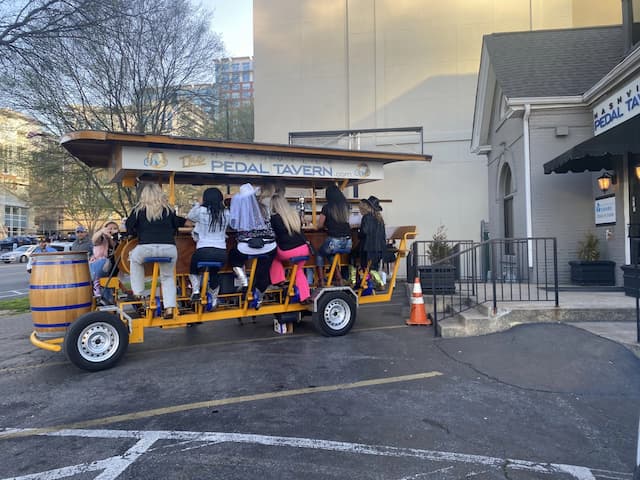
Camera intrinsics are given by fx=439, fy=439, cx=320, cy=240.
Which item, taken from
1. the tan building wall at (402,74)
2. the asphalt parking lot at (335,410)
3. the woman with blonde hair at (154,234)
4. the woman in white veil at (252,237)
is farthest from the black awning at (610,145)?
the tan building wall at (402,74)

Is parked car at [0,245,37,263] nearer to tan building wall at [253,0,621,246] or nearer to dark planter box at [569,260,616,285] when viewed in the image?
tan building wall at [253,0,621,246]

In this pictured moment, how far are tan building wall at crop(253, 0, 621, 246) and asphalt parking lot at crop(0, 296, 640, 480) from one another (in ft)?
33.5

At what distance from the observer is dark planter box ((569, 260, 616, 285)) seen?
8.48m

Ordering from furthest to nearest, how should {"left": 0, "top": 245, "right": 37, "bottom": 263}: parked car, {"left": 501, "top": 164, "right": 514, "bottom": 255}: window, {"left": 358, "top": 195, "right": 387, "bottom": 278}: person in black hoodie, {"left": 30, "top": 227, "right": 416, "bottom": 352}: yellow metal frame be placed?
1. {"left": 0, "top": 245, "right": 37, "bottom": 263}: parked car
2. {"left": 501, "top": 164, "right": 514, "bottom": 255}: window
3. {"left": 358, "top": 195, "right": 387, "bottom": 278}: person in black hoodie
4. {"left": 30, "top": 227, "right": 416, "bottom": 352}: yellow metal frame

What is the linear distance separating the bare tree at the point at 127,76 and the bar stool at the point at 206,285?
826cm

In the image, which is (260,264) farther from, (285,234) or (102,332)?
(102,332)

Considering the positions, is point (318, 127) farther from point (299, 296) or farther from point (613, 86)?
point (299, 296)

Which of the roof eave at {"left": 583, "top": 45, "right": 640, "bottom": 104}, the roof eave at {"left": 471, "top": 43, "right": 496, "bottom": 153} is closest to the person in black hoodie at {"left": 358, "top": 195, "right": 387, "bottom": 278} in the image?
the roof eave at {"left": 583, "top": 45, "right": 640, "bottom": 104}

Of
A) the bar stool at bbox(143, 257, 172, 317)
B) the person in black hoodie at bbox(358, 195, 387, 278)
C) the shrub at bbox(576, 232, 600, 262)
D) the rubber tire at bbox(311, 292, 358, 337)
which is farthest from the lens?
the shrub at bbox(576, 232, 600, 262)

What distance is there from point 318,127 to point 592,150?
1112 centimetres

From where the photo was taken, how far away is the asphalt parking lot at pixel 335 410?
305 centimetres

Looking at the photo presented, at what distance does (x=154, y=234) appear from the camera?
533cm

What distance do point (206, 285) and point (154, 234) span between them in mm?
988

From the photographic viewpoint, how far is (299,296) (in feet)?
21.6
